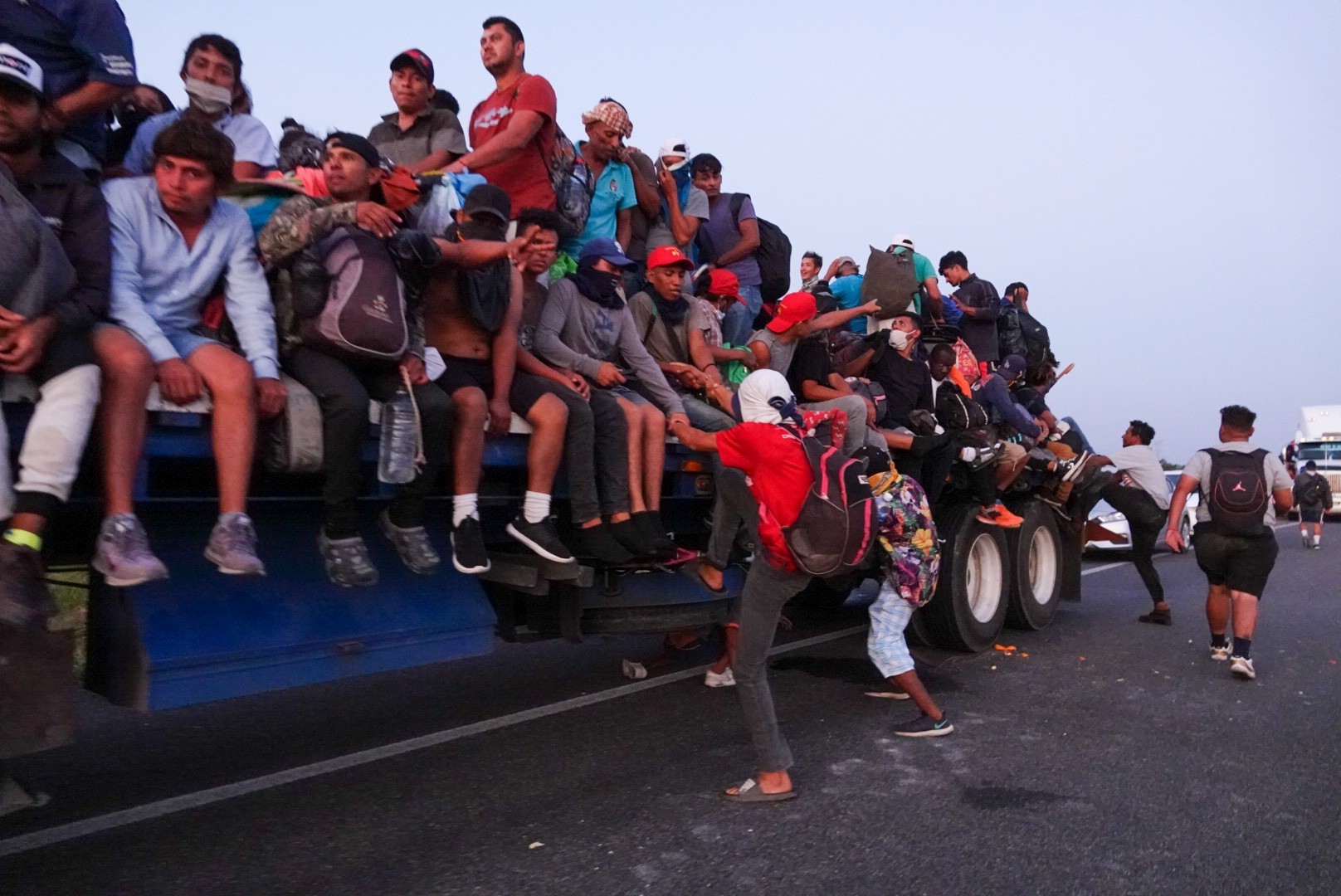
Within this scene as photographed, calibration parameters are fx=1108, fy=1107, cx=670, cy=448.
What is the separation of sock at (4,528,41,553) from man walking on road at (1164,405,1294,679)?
23.4 ft

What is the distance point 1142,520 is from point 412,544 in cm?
818

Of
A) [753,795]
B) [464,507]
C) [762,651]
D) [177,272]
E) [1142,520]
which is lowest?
[753,795]

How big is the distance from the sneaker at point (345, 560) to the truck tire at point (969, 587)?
4830 mm

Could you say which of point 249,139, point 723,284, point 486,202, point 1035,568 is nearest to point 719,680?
point 723,284

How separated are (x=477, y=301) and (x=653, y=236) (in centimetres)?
310

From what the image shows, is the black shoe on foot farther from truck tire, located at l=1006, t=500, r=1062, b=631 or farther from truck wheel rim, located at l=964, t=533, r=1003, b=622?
truck tire, located at l=1006, t=500, r=1062, b=631

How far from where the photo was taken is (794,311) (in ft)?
24.0

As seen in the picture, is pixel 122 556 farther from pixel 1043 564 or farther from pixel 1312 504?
pixel 1312 504

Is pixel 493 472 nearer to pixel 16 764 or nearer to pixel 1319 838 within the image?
Answer: pixel 16 764

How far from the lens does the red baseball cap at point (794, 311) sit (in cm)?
730

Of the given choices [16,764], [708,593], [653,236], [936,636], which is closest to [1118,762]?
[708,593]

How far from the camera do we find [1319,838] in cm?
431

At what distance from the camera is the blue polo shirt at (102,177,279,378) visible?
385 cm

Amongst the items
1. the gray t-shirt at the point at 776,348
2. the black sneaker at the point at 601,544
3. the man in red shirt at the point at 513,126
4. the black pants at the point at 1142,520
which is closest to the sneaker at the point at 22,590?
the black sneaker at the point at 601,544
